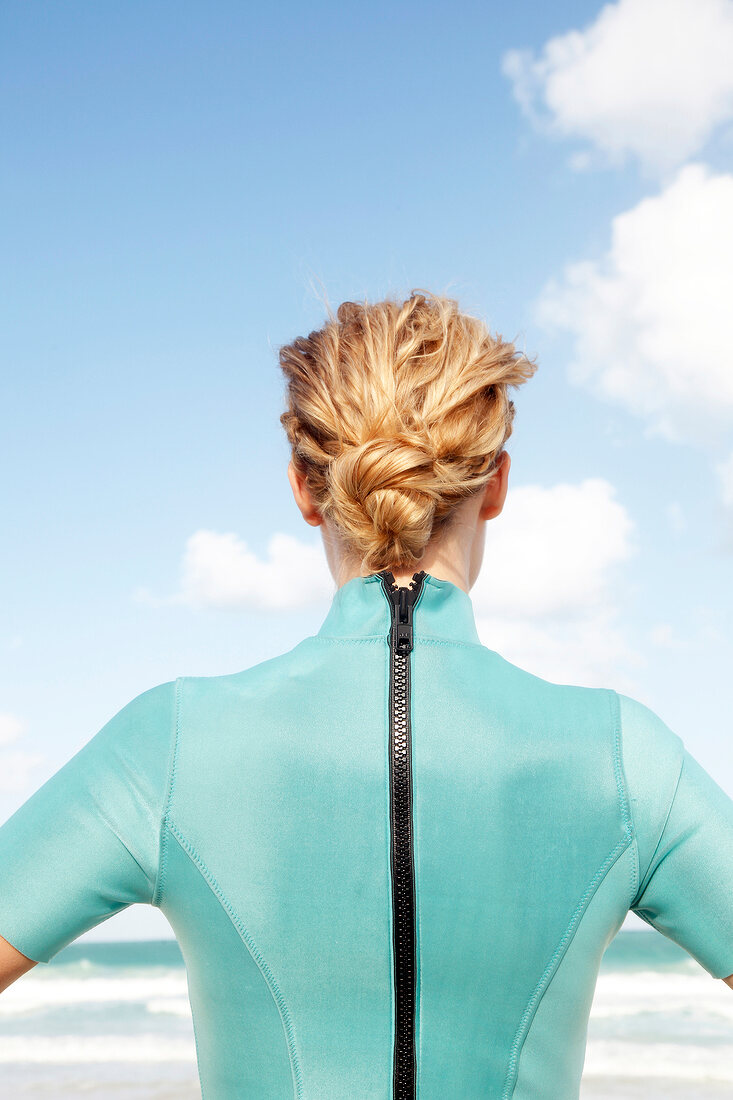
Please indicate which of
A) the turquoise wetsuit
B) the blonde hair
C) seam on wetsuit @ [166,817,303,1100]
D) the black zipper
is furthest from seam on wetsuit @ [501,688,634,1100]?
the blonde hair

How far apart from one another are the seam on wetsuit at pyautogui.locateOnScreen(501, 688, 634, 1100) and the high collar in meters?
0.28

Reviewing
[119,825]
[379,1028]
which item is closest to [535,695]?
[379,1028]

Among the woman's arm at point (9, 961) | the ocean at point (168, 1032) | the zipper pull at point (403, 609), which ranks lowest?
the ocean at point (168, 1032)

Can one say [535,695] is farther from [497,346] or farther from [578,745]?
[497,346]

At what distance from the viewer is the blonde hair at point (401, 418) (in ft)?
4.65

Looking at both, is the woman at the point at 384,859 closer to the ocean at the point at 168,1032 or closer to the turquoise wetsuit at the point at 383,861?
the turquoise wetsuit at the point at 383,861

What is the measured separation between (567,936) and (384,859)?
267 mm

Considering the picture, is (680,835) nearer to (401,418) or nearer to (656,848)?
(656,848)

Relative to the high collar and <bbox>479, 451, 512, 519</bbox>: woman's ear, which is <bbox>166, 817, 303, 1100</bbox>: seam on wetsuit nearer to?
the high collar

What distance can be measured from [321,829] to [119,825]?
0.86 feet

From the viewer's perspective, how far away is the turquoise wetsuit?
4.02 feet

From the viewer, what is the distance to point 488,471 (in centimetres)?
151

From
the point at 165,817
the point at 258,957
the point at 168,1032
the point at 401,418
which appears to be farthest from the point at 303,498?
the point at 168,1032

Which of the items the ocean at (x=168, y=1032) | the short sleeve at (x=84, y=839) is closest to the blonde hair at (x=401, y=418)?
the short sleeve at (x=84, y=839)
